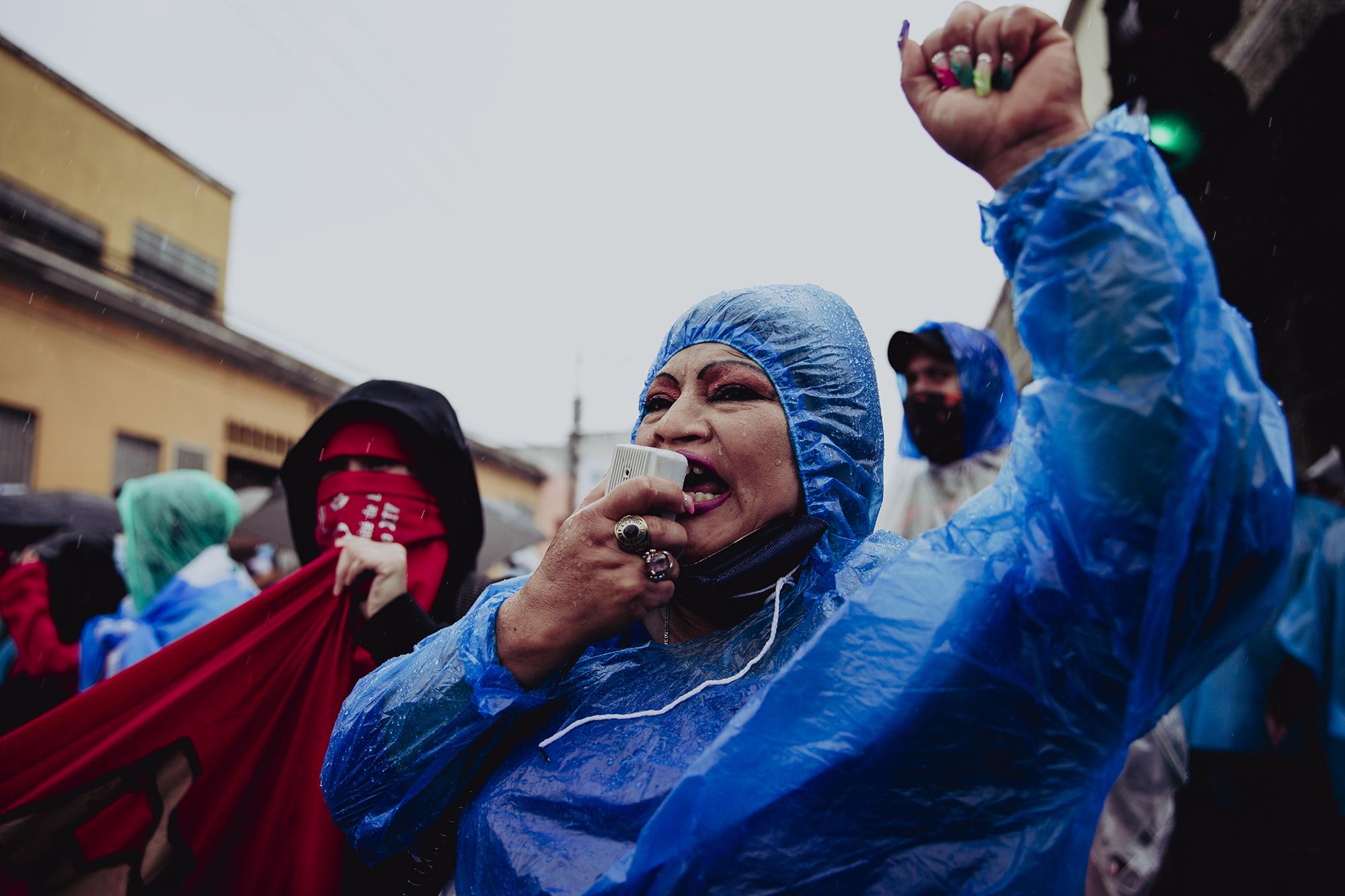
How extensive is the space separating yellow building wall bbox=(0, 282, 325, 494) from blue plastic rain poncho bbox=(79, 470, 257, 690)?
10.1 meters

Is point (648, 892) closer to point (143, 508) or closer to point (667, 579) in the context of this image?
point (667, 579)

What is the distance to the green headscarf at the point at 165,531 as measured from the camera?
11.6 feet

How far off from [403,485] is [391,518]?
0.34 ft

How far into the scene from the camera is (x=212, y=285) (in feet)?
54.9

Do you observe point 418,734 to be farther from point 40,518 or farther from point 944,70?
point 40,518

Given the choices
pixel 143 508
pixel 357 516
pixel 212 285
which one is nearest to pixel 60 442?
pixel 212 285

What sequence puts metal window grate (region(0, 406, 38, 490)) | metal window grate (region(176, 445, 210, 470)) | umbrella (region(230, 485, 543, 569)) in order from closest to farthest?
umbrella (region(230, 485, 543, 569)) < metal window grate (region(0, 406, 38, 490)) < metal window grate (region(176, 445, 210, 470))

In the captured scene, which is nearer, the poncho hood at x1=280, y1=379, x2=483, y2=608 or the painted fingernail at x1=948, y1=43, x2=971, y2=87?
the painted fingernail at x1=948, y1=43, x2=971, y2=87

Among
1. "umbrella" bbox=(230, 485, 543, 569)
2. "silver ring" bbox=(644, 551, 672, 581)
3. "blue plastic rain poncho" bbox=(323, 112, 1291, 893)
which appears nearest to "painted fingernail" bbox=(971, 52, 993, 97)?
"blue plastic rain poncho" bbox=(323, 112, 1291, 893)

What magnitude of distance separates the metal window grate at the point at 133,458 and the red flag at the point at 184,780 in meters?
13.0

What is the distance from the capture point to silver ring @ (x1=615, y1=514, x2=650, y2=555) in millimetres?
1139

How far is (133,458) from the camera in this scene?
12.9 metres

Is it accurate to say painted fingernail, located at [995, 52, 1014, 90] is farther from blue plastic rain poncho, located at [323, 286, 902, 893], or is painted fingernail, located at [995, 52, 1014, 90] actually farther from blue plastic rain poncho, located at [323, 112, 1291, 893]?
blue plastic rain poncho, located at [323, 286, 902, 893]

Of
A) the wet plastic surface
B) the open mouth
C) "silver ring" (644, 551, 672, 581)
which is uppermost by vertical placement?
the wet plastic surface
